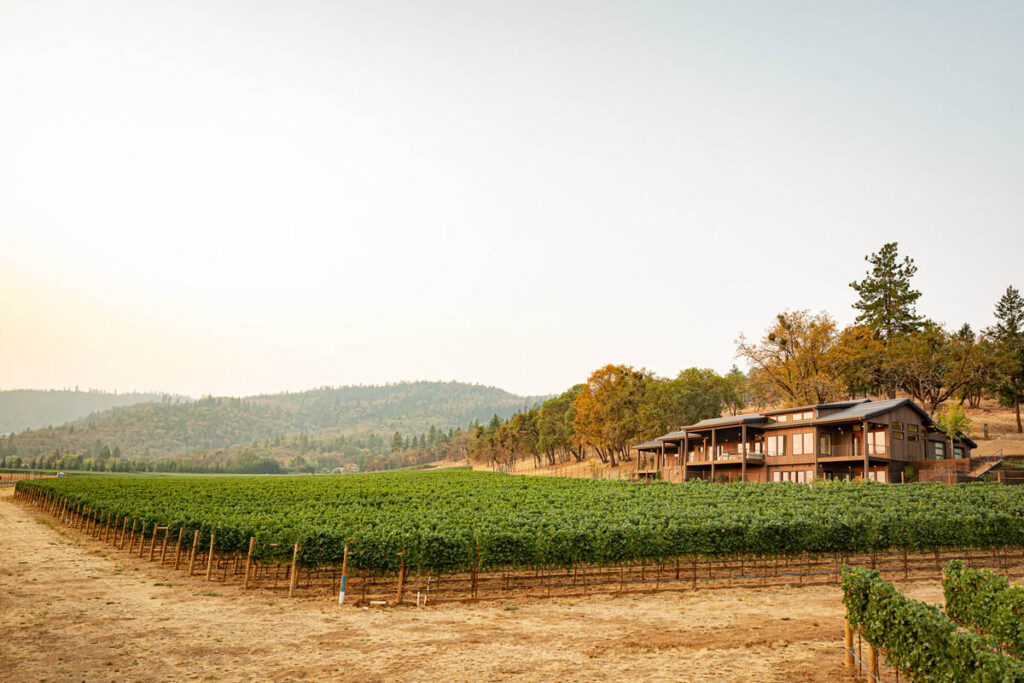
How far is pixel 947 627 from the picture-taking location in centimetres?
1033

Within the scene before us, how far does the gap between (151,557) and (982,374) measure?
78.5m

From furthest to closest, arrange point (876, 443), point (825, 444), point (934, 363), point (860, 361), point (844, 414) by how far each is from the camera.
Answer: point (860, 361) < point (934, 363) < point (825, 444) < point (844, 414) < point (876, 443)

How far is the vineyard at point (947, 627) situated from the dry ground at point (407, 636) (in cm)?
200

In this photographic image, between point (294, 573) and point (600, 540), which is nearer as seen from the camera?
A: point (294, 573)

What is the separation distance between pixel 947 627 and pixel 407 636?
41.7 feet

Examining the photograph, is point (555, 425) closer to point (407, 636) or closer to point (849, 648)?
point (407, 636)

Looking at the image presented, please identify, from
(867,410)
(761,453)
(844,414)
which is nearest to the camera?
(867,410)

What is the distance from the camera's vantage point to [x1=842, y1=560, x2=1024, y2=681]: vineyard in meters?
9.75

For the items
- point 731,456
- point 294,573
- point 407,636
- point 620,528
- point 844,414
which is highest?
point 844,414

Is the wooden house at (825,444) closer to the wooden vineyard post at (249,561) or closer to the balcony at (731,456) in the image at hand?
the balcony at (731,456)

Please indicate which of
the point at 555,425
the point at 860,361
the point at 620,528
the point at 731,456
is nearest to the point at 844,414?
the point at 731,456

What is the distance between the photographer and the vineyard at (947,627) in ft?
32.0

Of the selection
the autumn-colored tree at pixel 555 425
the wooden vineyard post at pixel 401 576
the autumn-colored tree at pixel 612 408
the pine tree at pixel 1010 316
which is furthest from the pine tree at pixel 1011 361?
the wooden vineyard post at pixel 401 576

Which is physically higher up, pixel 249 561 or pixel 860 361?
pixel 860 361
